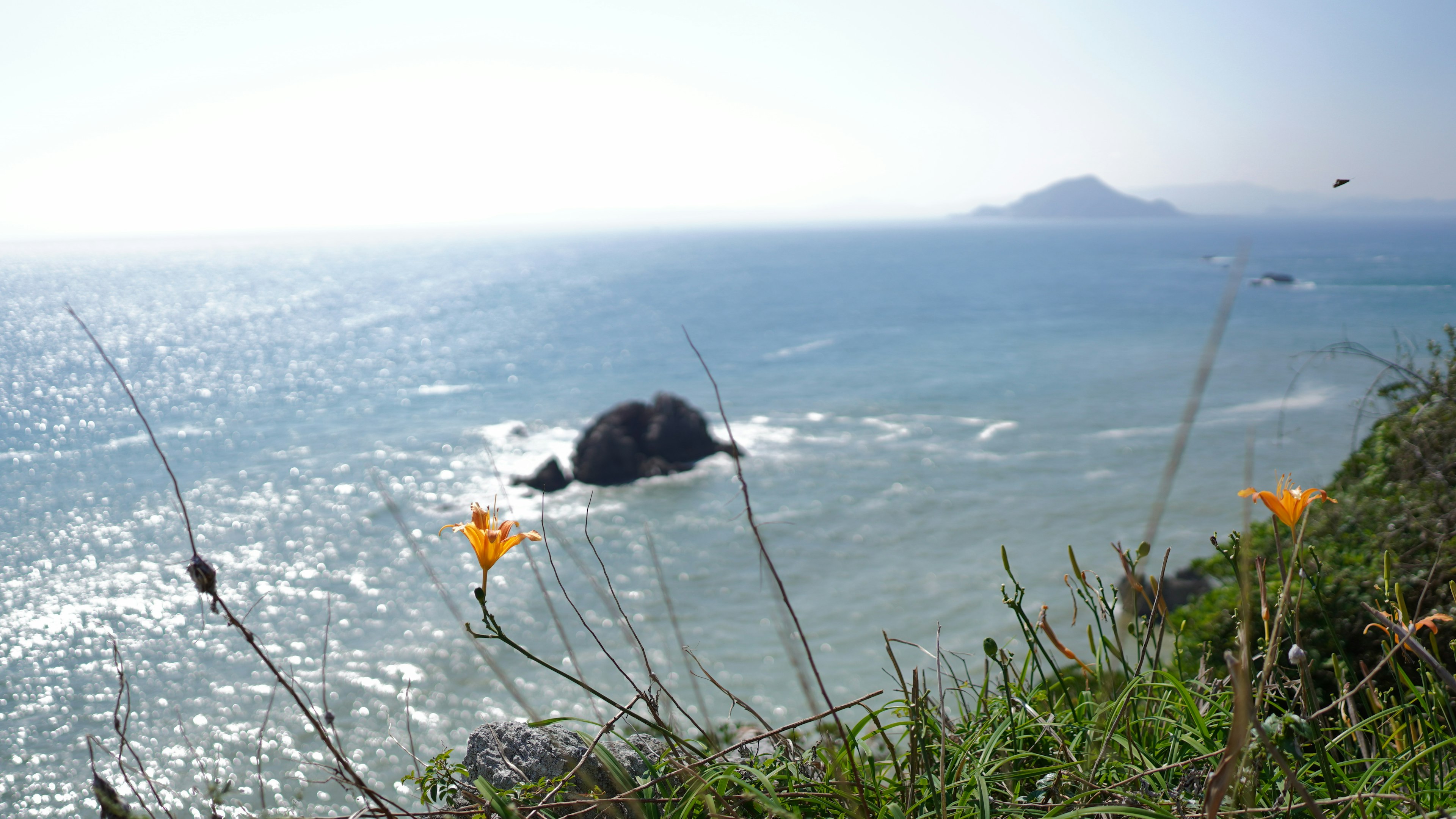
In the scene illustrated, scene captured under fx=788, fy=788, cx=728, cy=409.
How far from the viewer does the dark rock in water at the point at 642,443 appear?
1015 inches

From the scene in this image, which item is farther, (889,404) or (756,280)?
(756,280)

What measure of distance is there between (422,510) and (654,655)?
1085 centimetres

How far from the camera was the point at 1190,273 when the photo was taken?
8981cm

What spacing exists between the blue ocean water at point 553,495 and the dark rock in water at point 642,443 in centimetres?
75

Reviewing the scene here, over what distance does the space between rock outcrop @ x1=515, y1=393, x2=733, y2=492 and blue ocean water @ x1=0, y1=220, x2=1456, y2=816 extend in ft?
2.46

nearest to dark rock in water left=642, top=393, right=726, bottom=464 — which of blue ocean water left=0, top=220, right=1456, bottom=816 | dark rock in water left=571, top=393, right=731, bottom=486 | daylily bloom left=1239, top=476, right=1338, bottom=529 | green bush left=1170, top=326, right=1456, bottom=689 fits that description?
dark rock in water left=571, top=393, right=731, bottom=486

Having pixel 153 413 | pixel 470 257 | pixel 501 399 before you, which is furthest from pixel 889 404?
pixel 470 257

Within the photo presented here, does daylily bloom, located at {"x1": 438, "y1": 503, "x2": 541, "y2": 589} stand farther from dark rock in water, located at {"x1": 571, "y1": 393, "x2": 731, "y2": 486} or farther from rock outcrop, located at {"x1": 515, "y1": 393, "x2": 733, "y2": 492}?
dark rock in water, located at {"x1": 571, "y1": 393, "x2": 731, "y2": 486}

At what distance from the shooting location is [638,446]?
26.8m

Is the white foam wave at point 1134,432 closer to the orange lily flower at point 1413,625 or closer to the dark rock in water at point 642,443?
the dark rock in water at point 642,443

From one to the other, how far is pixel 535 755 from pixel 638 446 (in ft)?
81.8

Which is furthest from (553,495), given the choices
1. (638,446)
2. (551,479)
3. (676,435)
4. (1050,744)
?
(1050,744)

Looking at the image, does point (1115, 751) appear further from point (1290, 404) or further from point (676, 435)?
point (1290, 404)

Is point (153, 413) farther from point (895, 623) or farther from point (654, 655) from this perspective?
point (895, 623)
